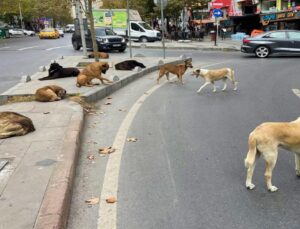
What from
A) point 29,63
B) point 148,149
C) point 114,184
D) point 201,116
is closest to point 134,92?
point 201,116

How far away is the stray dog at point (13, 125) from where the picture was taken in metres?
6.61

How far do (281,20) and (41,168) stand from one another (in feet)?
103

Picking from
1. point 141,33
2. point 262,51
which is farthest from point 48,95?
point 141,33

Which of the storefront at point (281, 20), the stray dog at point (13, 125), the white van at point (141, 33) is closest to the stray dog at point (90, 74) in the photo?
the stray dog at point (13, 125)

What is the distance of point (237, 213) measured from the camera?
4.19 metres

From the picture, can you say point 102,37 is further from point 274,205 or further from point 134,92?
point 274,205

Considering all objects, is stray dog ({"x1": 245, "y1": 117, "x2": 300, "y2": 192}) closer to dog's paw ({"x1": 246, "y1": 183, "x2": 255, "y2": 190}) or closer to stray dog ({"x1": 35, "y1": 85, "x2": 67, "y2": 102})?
dog's paw ({"x1": 246, "y1": 183, "x2": 255, "y2": 190})

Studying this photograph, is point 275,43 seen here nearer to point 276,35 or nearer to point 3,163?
point 276,35

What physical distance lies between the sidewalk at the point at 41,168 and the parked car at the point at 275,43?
15.0m

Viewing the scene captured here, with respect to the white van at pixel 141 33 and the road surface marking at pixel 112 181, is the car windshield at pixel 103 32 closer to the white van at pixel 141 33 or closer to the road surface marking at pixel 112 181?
the white van at pixel 141 33

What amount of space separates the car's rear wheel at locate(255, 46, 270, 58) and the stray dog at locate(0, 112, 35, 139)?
17.2m

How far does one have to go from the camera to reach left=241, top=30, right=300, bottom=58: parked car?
22.0m

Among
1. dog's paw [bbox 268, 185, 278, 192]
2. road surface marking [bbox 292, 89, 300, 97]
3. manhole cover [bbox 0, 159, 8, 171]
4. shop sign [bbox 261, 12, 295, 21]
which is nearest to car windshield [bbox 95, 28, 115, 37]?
shop sign [bbox 261, 12, 295, 21]

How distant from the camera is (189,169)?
5.38m
